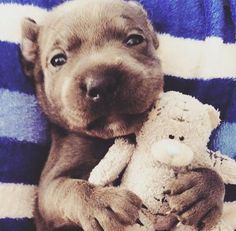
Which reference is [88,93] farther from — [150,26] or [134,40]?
[150,26]

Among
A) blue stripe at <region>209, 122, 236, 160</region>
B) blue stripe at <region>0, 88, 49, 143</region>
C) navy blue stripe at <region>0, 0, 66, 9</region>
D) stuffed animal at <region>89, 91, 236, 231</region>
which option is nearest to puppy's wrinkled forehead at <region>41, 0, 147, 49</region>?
navy blue stripe at <region>0, 0, 66, 9</region>

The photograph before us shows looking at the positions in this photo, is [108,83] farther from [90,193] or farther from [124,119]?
[90,193]

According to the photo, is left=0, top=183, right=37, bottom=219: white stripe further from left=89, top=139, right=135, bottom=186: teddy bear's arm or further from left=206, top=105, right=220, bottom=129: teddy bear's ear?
left=206, top=105, right=220, bottom=129: teddy bear's ear

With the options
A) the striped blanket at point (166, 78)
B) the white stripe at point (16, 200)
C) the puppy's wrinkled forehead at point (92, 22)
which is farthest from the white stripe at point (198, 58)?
the white stripe at point (16, 200)

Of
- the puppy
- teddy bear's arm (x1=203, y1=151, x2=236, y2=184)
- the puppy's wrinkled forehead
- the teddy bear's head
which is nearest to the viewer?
the teddy bear's head

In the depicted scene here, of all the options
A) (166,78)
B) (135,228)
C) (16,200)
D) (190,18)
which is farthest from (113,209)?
(190,18)

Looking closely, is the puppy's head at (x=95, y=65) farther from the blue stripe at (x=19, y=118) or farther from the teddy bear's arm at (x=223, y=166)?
the teddy bear's arm at (x=223, y=166)

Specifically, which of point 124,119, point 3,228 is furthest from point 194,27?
point 3,228

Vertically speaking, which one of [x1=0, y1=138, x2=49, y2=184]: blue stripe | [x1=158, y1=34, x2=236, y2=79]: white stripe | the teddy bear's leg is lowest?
[x1=0, y1=138, x2=49, y2=184]: blue stripe
